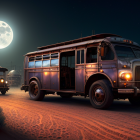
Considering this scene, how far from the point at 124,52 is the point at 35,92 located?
262 inches

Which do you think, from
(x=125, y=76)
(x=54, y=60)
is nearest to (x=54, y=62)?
(x=54, y=60)

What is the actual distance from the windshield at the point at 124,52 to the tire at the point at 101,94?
4.34ft

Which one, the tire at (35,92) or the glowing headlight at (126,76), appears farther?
the tire at (35,92)

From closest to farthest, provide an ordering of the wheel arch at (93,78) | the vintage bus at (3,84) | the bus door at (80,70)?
the wheel arch at (93,78), the bus door at (80,70), the vintage bus at (3,84)

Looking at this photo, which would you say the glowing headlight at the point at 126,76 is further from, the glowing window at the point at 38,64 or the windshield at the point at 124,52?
the glowing window at the point at 38,64

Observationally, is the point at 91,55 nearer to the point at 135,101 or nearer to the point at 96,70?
the point at 96,70

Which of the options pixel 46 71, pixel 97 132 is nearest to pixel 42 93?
pixel 46 71

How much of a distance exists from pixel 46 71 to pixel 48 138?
7.74m

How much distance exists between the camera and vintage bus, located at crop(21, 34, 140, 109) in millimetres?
8250

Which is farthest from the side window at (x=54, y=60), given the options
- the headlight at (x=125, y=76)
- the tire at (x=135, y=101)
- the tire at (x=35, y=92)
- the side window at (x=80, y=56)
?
the tire at (x=135, y=101)

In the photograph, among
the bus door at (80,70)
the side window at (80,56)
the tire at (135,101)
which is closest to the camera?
the bus door at (80,70)

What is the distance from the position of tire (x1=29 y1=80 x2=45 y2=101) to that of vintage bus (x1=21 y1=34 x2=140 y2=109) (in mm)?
63

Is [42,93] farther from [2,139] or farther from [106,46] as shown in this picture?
[2,139]

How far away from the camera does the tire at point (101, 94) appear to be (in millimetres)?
8352
